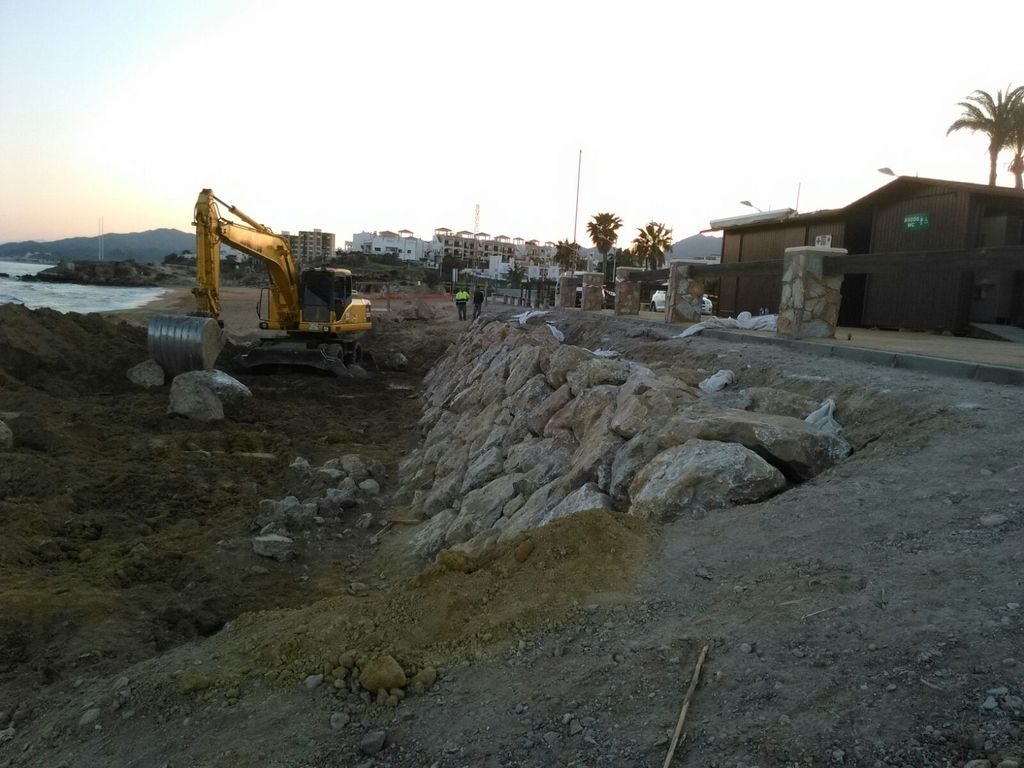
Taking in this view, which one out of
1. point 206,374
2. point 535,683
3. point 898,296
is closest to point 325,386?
point 206,374

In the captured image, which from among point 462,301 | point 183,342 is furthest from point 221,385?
point 462,301

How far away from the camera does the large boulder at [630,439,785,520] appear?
4387mm

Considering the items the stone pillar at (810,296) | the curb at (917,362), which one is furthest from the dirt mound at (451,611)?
the stone pillar at (810,296)

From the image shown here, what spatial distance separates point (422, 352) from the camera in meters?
23.6

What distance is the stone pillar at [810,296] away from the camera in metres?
9.84

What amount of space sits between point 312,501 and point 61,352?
426 inches

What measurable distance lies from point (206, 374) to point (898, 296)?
1308 centimetres

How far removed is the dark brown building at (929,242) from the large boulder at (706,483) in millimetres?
8085

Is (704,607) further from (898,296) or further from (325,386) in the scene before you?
(325,386)

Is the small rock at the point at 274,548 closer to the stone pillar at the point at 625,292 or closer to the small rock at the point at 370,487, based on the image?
the small rock at the point at 370,487

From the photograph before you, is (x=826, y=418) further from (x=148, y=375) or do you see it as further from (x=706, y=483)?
(x=148, y=375)

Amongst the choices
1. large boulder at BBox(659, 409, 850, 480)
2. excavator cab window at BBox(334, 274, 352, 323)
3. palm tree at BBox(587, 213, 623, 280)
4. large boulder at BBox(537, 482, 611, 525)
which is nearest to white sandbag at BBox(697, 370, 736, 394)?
large boulder at BBox(659, 409, 850, 480)

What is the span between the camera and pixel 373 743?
2713 millimetres

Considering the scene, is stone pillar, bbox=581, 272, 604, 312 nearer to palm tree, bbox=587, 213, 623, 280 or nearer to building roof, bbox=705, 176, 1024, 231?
building roof, bbox=705, 176, 1024, 231
